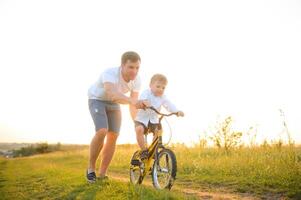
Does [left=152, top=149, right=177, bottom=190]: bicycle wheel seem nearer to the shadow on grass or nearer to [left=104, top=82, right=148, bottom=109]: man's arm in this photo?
the shadow on grass

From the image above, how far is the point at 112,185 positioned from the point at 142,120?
1.25 metres

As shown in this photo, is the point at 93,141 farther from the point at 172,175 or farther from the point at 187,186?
the point at 187,186

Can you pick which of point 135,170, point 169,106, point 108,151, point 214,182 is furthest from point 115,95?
point 214,182

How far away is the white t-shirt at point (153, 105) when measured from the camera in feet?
21.7

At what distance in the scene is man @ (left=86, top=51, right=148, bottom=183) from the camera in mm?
6484

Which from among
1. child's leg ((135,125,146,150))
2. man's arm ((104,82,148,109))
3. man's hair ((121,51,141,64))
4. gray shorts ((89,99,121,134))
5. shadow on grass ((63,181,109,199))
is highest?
man's hair ((121,51,141,64))

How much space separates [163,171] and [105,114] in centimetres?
157

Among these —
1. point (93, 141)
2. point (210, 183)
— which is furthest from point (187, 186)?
point (93, 141)

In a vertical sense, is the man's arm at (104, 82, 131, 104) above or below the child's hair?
below

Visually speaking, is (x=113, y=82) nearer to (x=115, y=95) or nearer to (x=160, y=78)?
(x=115, y=95)

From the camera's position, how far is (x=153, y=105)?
6609 millimetres

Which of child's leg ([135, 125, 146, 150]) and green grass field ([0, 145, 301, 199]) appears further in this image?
child's leg ([135, 125, 146, 150])

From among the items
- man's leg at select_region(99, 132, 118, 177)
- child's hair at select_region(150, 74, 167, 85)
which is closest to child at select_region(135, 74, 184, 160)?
child's hair at select_region(150, 74, 167, 85)

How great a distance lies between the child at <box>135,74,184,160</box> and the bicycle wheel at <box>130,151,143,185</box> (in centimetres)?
32
